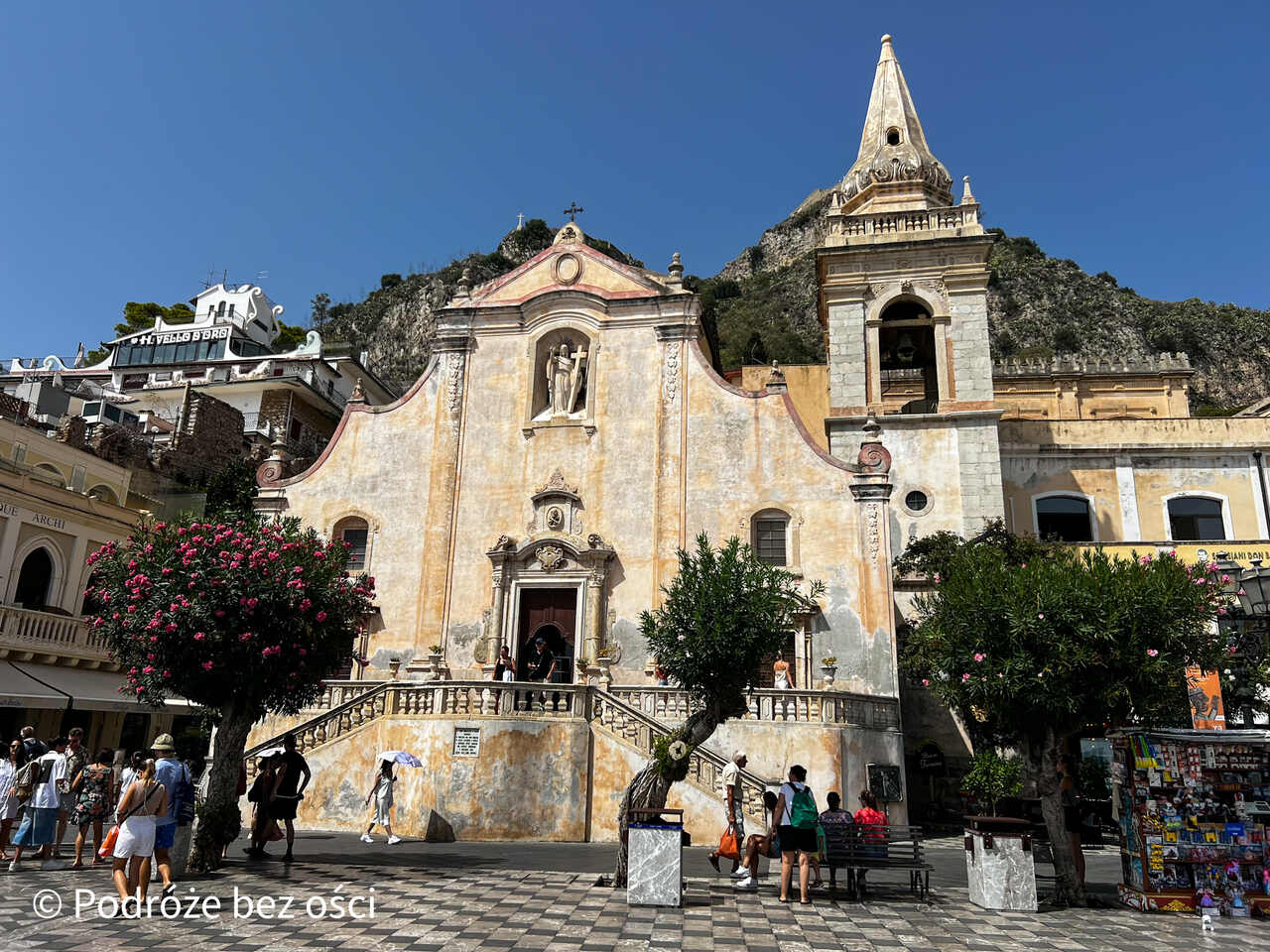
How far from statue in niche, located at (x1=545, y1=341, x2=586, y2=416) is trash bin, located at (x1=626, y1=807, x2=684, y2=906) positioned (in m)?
15.6

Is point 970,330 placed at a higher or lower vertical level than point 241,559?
higher

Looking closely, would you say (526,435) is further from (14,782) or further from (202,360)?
(202,360)

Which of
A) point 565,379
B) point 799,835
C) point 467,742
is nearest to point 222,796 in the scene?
point 467,742

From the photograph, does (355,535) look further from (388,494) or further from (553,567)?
(553,567)

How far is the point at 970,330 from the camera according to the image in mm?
28156

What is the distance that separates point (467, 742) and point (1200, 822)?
11591 mm

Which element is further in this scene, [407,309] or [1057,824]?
[407,309]

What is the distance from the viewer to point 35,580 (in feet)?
82.3

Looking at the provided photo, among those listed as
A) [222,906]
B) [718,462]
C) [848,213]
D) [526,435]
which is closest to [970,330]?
[848,213]

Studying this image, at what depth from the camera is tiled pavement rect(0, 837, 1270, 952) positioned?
8.59 m

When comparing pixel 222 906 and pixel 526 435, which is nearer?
pixel 222 906

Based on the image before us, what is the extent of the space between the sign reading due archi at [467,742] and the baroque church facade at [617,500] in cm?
5

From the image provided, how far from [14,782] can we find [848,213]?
2765cm

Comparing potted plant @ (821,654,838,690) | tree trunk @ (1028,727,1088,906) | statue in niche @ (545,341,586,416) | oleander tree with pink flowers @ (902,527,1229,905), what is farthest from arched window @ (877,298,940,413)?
tree trunk @ (1028,727,1088,906)
